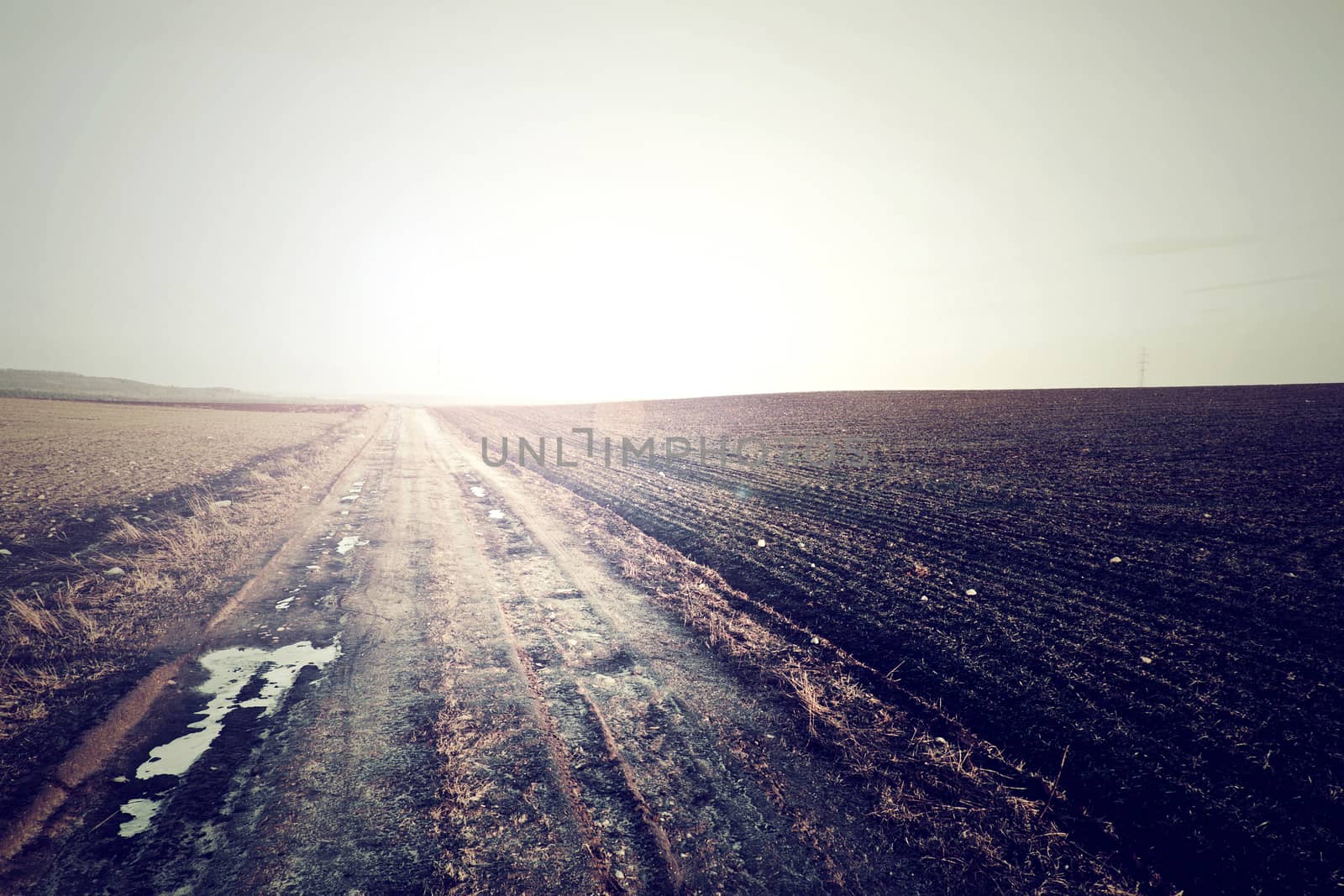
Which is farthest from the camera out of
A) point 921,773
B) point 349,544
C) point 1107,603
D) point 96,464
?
point 96,464

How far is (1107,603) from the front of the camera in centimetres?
667

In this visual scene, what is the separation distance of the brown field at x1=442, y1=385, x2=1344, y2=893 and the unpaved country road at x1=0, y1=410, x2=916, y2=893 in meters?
1.98

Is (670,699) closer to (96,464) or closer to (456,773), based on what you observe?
(456,773)

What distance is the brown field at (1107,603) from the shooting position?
3.48 m

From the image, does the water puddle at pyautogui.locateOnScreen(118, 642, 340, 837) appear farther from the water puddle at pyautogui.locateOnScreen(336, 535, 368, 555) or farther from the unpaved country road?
the water puddle at pyautogui.locateOnScreen(336, 535, 368, 555)

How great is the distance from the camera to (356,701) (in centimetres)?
431

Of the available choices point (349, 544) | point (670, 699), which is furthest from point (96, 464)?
point (670, 699)

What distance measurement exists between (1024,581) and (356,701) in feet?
28.0

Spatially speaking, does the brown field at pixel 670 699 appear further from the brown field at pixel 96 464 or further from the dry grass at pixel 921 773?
the brown field at pixel 96 464

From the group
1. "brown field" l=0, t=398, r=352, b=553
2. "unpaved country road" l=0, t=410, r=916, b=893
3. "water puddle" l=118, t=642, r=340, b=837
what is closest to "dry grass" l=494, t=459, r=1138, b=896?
"unpaved country road" l=0, t=410, r=916, b=893

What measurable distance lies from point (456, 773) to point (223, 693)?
2645 mm

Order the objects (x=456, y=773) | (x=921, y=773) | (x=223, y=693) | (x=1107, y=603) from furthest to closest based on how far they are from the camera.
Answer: (x=1107, y=603) → (x=223, y=693) → (x=921, y=773) → (x=456, y=773)

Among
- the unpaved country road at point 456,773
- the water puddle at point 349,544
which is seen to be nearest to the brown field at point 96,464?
the water puddle at point 349,544

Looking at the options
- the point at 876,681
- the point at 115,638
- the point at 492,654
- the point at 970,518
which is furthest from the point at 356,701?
the point at 970,518
